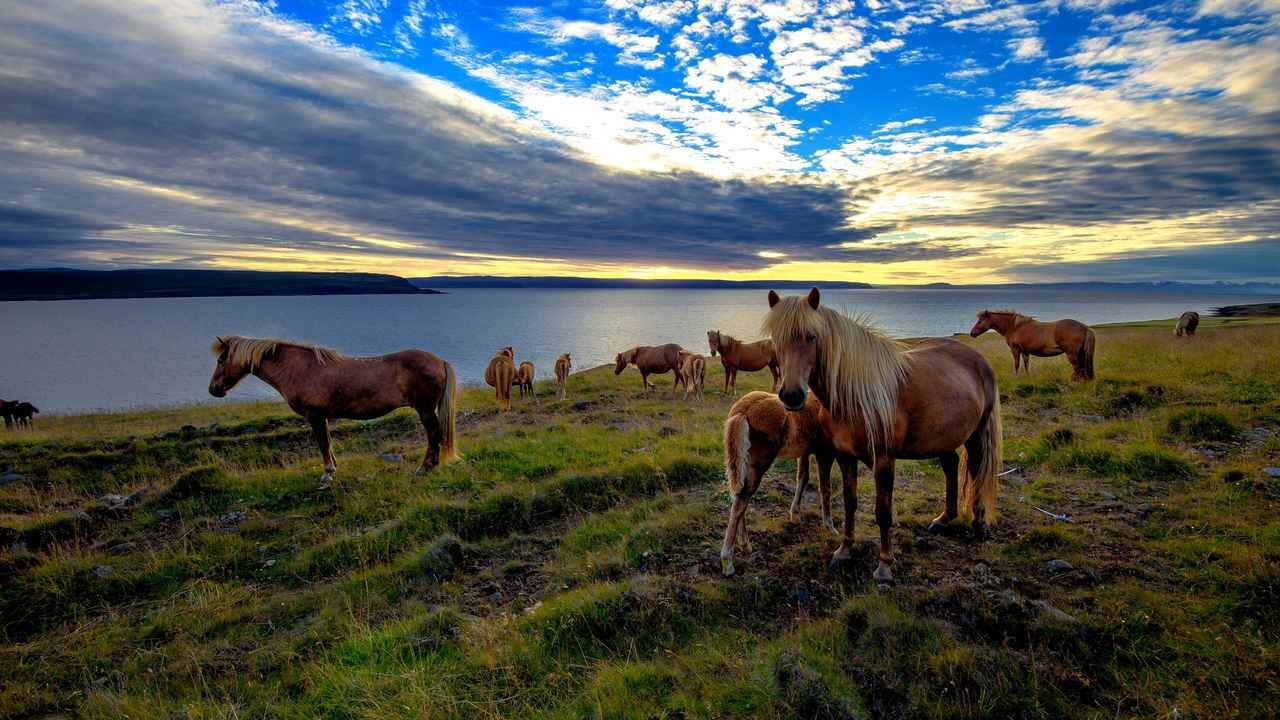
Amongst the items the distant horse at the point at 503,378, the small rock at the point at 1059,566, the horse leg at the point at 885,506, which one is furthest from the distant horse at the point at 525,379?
the small rock at the point at 1059,566

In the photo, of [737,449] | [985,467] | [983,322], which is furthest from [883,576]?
[983,322]

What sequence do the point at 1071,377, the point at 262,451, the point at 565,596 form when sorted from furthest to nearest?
the point at 1071,377 < the point at 262,451 < the point at 565,596

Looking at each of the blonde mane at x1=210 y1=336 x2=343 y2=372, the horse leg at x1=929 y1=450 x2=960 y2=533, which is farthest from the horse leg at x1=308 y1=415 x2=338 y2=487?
the horse leg at x1=929 y1=450 x2=960 y2=533

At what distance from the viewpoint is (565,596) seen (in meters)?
5.02

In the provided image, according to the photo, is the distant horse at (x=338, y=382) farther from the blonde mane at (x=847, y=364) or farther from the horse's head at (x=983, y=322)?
the horse's head at (x=983, y=322)

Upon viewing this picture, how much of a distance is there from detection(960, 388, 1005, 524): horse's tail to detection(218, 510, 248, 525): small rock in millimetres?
10494

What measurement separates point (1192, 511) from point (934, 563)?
3.69 m

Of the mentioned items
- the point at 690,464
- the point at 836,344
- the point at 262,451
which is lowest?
the point at 262,451

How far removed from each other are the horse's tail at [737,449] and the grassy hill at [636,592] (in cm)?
94

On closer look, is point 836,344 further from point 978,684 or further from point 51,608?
point 51,608

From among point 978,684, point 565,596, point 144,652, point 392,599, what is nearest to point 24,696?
point 144,652

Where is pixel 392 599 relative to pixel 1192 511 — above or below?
below

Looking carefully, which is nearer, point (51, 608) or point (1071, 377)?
point (51, 608)

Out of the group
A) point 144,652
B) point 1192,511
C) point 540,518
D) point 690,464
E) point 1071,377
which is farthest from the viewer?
point 1071,377
